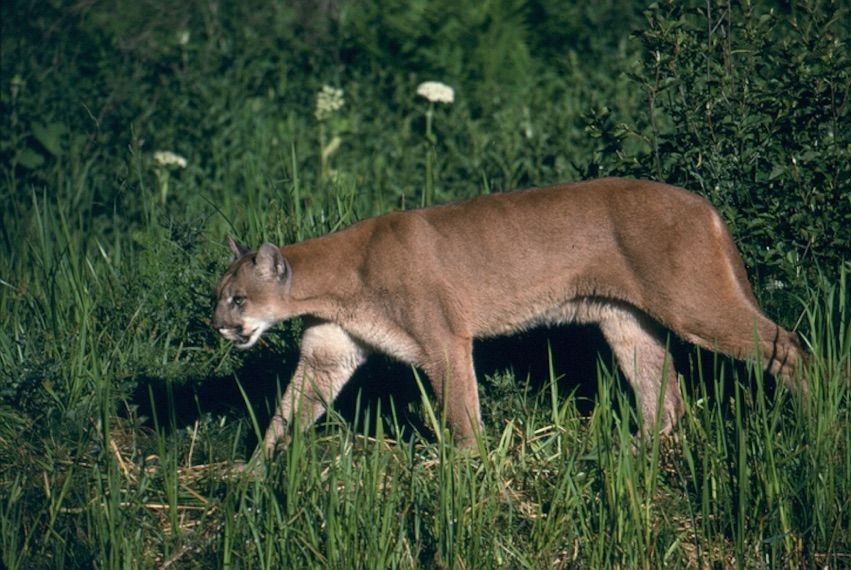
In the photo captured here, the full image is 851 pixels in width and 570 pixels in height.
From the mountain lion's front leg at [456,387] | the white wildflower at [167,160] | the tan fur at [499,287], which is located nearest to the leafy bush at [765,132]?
the tan fur at [499,287]

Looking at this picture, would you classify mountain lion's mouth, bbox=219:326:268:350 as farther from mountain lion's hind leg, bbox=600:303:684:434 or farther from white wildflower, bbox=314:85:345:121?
white wildflower, bbox=314:85:345:121

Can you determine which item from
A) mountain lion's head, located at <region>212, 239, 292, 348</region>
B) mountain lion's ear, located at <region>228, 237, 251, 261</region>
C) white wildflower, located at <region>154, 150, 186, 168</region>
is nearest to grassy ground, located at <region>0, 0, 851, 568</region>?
white wildflower, located at <region>154, 150, 186, 168</region>

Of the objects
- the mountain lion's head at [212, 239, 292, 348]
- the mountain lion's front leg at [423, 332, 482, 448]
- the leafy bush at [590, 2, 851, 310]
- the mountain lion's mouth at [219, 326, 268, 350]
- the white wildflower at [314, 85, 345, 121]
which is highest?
the white wildflower at [314, 85, 345, 121]

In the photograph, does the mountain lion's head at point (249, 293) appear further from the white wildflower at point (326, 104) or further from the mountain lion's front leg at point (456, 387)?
the white wildflower at point (326, 104)

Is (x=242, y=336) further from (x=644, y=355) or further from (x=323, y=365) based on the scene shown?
(x=644, y=355)

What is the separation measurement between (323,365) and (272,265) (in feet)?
1.85

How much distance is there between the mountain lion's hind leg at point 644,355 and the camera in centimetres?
682

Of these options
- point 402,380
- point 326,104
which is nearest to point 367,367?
point 402,380

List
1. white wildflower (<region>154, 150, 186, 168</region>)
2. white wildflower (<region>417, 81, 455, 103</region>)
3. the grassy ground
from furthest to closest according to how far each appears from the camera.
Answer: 1. white wildflower (<region>417, 81, 455, 103</region>)
2. white wildflower (<region>154, 150, 186, 168</region>)
3. the grassy ground

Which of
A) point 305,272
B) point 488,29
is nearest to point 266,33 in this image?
point 488,29

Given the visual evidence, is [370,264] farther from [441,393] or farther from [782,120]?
[782,120]

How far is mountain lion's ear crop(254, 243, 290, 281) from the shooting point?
6.73 metres

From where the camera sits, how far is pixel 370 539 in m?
5.25

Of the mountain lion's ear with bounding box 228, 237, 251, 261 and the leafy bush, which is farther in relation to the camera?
the mountain lion's ear with bounding box 228, 237, 251, 261
